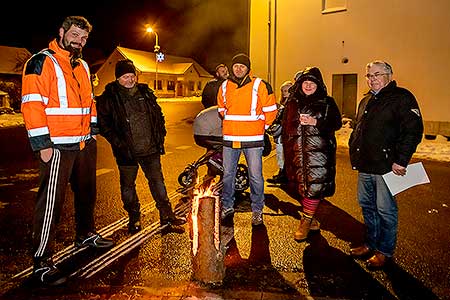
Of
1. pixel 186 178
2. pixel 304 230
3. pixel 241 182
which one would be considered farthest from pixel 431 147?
pixel 304 230

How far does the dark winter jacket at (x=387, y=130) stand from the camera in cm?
356

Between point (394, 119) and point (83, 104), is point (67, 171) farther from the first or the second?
point (394, 119)

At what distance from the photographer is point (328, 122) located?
4.35m

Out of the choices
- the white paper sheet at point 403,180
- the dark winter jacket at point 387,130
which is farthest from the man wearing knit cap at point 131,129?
the white paper sheet at point 403,180

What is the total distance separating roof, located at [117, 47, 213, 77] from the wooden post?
46.8m

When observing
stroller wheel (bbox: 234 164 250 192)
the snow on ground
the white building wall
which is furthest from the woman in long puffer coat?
the white building wall

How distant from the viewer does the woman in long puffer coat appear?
14.2 ft

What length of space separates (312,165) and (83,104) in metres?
2.46

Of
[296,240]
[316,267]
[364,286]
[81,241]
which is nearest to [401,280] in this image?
[364,286]

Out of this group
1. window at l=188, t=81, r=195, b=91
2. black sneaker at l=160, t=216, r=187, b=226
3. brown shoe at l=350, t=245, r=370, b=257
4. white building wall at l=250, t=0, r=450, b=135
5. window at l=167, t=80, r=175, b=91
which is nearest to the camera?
brown shoe at l=350, t=245, r=370, b=257

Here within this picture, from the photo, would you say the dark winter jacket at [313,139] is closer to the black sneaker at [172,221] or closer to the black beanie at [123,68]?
the black sneaker at [172,221]

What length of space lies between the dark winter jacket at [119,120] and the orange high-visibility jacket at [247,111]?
88cm

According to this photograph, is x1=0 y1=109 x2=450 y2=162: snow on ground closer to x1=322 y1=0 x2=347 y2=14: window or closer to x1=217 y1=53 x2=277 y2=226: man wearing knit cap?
x1=322 y1=0 x2=347 y2=14: window

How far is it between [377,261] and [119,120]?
10.3 feet
